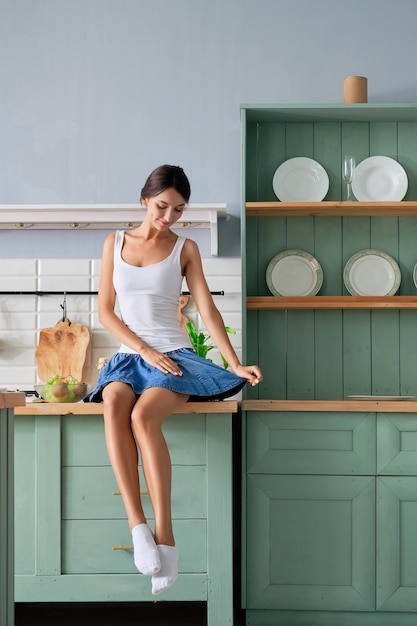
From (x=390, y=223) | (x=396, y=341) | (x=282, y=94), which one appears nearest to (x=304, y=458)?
(x=396, y=341)

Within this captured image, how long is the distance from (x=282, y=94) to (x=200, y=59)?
1.30 feet

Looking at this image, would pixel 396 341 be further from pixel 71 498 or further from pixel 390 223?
pixel 71 498

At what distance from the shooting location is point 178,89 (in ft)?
12.4

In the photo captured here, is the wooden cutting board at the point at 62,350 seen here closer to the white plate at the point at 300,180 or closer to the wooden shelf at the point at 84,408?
the wooden shelf at the point at 84,408

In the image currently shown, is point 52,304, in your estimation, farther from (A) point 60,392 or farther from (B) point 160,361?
(B) point 160,361

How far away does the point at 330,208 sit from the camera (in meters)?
3.54

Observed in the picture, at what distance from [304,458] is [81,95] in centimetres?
186

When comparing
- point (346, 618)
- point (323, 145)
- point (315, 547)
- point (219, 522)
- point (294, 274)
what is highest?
point (323, 145)

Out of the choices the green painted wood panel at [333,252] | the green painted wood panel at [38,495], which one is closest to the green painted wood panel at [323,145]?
the green painted wood panel at [333,252]

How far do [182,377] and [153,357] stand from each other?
0.12 metres

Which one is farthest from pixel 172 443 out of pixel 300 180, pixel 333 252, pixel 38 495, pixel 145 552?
pixel 300 180

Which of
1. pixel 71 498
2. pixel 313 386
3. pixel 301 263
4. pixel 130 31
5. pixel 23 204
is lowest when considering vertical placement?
pixel 71 498

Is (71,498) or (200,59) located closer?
(71,498)

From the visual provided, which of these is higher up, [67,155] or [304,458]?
[67,155]
